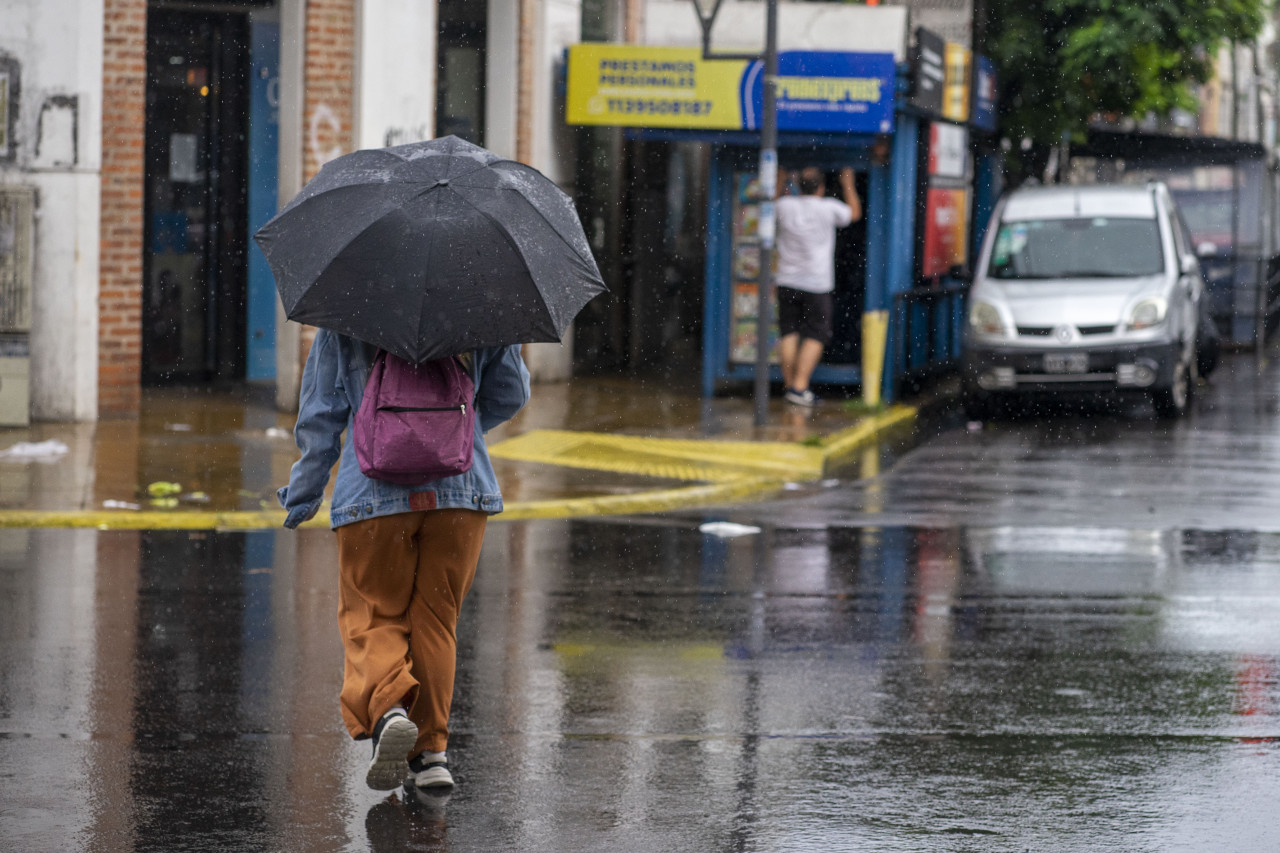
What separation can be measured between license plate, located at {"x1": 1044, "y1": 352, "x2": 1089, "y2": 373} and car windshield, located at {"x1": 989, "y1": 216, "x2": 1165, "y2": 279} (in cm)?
109

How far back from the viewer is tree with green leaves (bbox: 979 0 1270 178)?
23438mm

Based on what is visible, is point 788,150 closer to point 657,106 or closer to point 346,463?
point 657,106

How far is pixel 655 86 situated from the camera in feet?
55.0

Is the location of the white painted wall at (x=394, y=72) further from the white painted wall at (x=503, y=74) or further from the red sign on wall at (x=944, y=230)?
the red sign on wall at (x=944, y=230)

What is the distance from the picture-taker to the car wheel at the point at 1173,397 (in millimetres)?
16688

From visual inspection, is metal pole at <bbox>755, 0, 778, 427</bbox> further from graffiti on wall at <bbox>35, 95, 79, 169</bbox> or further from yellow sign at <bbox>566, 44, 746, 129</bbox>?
graffiti on wall at <bbox>35, 95, 79, 169</bbox>

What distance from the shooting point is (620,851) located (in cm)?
493

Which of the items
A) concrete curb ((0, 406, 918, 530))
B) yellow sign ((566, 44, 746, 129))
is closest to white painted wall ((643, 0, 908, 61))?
yellow sign ((566, 44, 746, 129))

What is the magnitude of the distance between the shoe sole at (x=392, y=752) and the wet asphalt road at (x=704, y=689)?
5.1 inches

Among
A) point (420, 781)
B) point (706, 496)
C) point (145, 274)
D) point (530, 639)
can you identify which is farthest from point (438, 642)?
point (145, 274)

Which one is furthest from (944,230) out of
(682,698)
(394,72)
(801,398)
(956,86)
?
(682,698)

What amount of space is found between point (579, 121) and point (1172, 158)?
1344 cm

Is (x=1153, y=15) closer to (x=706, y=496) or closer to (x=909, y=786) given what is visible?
(x=706, y=496)

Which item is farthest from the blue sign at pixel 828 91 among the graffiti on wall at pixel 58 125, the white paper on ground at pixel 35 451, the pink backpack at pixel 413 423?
the pink backpack at pixel 413 423
